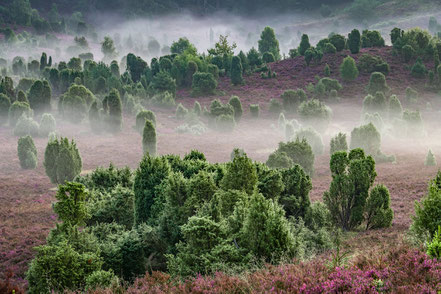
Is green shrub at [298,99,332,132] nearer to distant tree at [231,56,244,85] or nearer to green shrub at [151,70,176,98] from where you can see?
distant tree at [231,56,244,85]

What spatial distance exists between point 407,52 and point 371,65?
32.3 ft

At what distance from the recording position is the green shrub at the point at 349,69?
77.6 m

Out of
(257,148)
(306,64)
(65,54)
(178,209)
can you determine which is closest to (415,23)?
(306,64)

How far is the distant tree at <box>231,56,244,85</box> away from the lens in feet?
275

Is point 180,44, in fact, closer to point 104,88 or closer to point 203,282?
point 104,88

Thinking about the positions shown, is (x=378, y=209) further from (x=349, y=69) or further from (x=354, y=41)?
(x=354, y=41)

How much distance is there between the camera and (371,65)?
8288 centimetres

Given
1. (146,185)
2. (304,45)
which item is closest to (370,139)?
(146,185)

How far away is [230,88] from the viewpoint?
83.4 m

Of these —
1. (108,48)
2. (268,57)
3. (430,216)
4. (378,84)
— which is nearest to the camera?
(430,216)

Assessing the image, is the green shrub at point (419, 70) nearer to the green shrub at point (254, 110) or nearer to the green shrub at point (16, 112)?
the green shrub at point (254, 110)

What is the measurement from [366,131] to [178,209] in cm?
3095

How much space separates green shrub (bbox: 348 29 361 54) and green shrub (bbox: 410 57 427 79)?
13.2m

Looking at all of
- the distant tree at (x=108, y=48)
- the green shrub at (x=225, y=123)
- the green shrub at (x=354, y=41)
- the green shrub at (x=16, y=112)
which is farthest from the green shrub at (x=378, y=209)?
the distant tree at (x=108, y=48)
